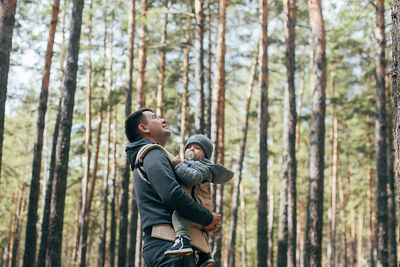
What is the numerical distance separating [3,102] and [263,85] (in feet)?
29.4

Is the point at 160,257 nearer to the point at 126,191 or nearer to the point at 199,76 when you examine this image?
the point at 199,76

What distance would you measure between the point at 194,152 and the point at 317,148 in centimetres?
776

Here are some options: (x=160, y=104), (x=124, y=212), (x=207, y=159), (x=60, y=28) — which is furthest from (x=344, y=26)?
(x=207, y=159)

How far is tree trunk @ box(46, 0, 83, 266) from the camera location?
9539 mm

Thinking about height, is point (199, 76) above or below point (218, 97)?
above

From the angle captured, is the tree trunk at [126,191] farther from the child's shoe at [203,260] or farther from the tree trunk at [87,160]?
the child's shoe at [203,260]

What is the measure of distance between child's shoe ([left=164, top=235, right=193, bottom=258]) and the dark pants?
0.15 feet

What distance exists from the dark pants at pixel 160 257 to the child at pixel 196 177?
5 cm

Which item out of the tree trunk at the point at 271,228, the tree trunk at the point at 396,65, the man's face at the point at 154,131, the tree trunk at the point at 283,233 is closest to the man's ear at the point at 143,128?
the man's face at the point at 154,131

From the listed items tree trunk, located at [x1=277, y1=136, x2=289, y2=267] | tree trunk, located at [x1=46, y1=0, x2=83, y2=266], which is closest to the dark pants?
tree trunk, located at [x1=46, y1=0, x2=83, y2=266]

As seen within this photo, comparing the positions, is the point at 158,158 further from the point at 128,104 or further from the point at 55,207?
the point at 128,104

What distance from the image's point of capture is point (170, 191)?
2668mm

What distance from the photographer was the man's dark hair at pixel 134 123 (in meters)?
3.14

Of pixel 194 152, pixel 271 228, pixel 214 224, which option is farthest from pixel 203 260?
pixel 271 228
